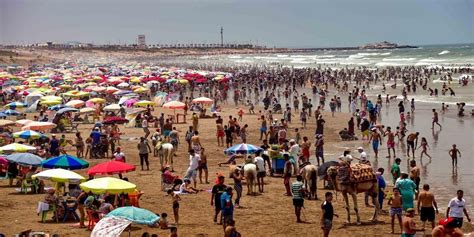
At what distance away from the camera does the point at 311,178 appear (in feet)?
49.8

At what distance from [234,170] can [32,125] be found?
10.9 metres

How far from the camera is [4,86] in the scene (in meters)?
51.1

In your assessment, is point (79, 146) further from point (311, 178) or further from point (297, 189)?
point (297, 189)

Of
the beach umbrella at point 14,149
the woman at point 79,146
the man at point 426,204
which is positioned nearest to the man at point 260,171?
the man at point 426,204

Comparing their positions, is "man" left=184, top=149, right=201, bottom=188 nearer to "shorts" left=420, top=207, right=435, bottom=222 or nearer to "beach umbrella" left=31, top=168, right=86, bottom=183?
"beach umbrella" left=31, top=168, right=86, bottom=183

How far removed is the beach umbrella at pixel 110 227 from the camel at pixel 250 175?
5.90 m

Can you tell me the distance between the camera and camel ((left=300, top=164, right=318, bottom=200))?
49.7 ft

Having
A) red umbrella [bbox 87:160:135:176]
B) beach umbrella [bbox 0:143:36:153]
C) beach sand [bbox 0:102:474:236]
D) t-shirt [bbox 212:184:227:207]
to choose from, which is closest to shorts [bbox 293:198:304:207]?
beach sand [bbox 0:102:474:236]

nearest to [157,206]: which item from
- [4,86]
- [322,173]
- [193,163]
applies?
[193,163]

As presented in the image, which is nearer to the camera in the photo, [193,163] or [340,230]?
[340,230]

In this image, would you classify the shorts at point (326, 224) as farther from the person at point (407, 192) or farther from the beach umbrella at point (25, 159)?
the beach umbrella at point (25, 159)

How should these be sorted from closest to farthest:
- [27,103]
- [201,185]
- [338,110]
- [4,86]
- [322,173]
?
[322,173]
[201,185]
[27,103]
[338,110]
[4,86]

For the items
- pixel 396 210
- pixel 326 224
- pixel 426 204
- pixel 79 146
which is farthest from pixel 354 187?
pixel 79 146

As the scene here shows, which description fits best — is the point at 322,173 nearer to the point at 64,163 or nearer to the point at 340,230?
the point at 340,230
